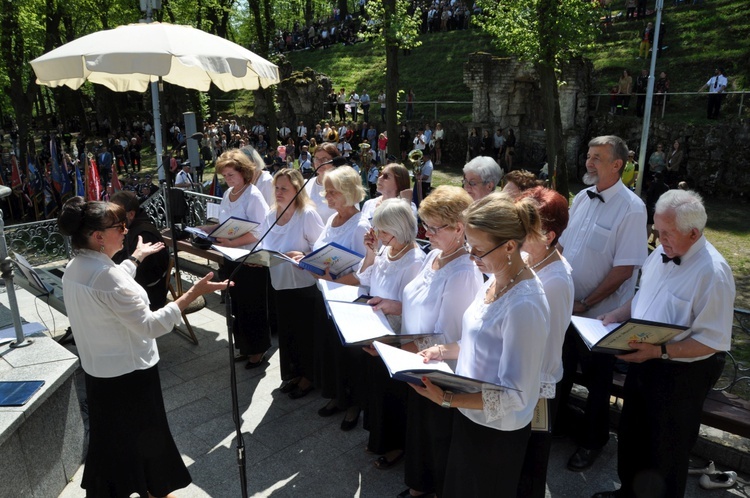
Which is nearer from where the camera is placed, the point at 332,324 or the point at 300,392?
the point at 332,324

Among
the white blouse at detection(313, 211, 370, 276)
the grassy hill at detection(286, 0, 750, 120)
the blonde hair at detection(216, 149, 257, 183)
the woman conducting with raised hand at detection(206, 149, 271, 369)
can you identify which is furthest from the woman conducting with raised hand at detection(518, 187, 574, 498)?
the grassy hill at detection(286, 0, 750, 120)

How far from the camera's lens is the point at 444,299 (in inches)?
126

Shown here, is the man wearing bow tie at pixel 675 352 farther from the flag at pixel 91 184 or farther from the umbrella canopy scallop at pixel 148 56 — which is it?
the flag at pixel 91 184

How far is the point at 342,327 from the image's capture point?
333 cm

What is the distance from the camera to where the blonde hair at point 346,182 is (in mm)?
4402

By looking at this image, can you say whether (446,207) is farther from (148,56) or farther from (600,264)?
(148,56)

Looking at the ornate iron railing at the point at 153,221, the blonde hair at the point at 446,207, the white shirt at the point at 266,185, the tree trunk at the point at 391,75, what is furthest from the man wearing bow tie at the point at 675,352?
the tree trunk at the point at 391,75

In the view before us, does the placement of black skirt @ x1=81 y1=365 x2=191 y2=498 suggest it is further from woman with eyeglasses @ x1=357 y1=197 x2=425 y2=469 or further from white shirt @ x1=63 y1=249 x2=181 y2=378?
woman with eyeglasses @ x1=357 y1=197 x2=425 y2=469

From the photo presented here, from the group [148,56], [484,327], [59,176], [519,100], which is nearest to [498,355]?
[484,327]

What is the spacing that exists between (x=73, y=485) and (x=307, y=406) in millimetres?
1839

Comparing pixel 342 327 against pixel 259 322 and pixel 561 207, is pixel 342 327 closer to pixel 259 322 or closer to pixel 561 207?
pixel 561 207

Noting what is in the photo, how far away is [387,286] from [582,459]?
72.7 inches

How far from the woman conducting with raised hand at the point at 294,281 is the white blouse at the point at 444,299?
1.78 metres

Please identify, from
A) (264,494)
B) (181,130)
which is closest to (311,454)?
(264,494)
